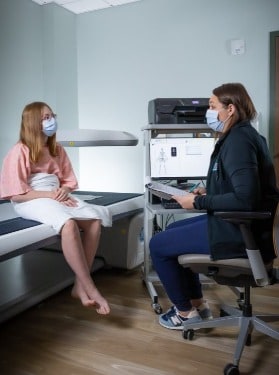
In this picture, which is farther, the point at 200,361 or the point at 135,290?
the point at 135,290

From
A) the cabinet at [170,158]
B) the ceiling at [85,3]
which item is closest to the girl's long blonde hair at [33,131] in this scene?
the cabinet at [170,158]

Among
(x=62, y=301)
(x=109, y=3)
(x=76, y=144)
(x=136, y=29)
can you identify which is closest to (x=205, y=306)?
(x=62, y=301)

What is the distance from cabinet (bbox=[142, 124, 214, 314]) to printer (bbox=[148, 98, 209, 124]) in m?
0.08

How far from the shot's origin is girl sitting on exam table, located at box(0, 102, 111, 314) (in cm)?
183

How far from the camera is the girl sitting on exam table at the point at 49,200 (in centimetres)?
183

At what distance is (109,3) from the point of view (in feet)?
11.5

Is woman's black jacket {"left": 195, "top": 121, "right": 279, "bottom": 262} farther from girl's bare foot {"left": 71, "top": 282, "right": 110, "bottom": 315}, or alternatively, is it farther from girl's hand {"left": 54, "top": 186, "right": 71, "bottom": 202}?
girl's hand {"left": 54, "top": 186, "right": 71, "bottom": 202}

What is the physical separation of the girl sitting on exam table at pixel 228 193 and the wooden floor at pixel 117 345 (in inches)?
7.0

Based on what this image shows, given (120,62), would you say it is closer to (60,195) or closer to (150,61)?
(150,61)

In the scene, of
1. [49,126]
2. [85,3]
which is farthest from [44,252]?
[85,3]

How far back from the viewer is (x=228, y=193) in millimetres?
1452

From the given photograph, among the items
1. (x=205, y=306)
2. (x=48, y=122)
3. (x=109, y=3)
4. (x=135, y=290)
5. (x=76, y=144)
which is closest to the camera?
(x=205, y=306)

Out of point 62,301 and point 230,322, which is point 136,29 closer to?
point 62,301

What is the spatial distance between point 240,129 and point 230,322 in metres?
0.86
